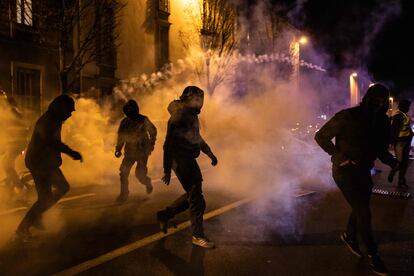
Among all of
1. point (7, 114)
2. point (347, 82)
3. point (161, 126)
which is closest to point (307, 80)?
point (347, 82)

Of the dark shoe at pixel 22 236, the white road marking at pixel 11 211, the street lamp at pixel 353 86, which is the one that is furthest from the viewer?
the street lamp at pixel 353 86

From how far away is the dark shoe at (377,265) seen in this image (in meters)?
3.99

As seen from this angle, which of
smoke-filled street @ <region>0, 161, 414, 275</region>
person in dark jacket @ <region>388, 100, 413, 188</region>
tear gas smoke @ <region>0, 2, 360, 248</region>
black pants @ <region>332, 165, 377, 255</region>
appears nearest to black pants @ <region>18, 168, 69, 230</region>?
smoke-filled street @ <region>0, 161, 414, 275</region>

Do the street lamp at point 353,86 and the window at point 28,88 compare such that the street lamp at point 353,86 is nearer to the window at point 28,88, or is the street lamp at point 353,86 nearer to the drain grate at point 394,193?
the drain grate at point 394,193

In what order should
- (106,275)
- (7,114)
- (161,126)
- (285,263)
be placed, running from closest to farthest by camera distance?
(106,275)
(285,263)
(7,114)
(161,126)

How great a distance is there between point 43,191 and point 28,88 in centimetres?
1093

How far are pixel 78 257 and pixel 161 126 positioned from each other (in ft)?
30.0

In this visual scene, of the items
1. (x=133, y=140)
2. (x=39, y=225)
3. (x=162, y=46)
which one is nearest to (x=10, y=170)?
(x=133, y=140)

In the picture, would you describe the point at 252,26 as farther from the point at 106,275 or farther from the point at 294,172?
the point at 106,275

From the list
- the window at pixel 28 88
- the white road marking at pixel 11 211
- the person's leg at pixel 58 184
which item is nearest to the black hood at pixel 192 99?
the person's leg at pixel 58 184

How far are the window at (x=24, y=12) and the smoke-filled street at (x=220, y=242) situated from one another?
8103 millimetres

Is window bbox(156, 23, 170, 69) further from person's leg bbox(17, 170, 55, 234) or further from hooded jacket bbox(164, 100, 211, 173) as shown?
hooded jacket bbox(164, 100, 211, 173)

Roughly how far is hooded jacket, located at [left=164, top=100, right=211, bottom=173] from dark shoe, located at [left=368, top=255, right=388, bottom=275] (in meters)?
2.08

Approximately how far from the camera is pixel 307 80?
763 inches
